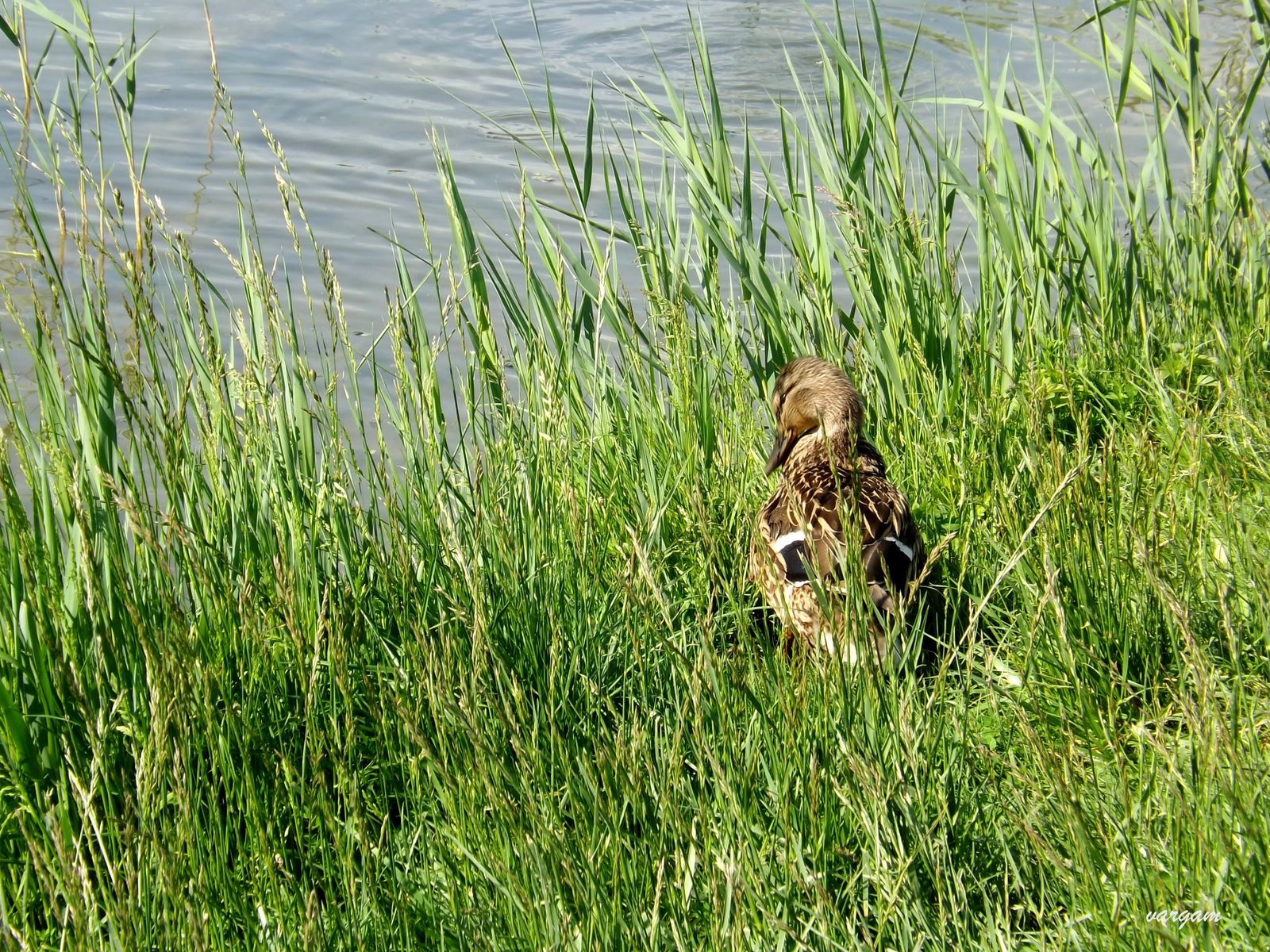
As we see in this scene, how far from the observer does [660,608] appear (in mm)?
2490

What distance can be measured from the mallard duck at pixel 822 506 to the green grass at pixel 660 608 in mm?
157

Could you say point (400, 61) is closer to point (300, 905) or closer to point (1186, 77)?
point (1186, 77)

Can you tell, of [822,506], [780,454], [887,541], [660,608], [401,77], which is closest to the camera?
[660,608]

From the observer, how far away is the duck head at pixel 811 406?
12.6ft

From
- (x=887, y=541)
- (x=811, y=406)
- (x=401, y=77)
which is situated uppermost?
(x=401, y=77)

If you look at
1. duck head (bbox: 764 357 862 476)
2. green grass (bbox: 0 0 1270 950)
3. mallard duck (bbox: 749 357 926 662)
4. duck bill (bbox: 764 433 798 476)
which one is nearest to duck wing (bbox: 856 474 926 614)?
mallard duck (bbox: 749 357 926 662)

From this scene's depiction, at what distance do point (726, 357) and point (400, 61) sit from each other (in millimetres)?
7454

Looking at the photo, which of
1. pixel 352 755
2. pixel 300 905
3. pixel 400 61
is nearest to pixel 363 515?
pixel 352 755

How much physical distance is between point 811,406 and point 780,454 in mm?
235

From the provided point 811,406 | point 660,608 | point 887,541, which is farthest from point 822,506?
point 660,608

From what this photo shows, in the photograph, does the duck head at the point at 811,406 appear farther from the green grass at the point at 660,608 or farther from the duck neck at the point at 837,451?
the green grass at the point at 660,608

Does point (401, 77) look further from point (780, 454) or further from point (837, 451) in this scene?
point (837, 451)

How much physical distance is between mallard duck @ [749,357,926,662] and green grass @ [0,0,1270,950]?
0.52 feet

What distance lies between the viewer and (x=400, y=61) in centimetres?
1042
